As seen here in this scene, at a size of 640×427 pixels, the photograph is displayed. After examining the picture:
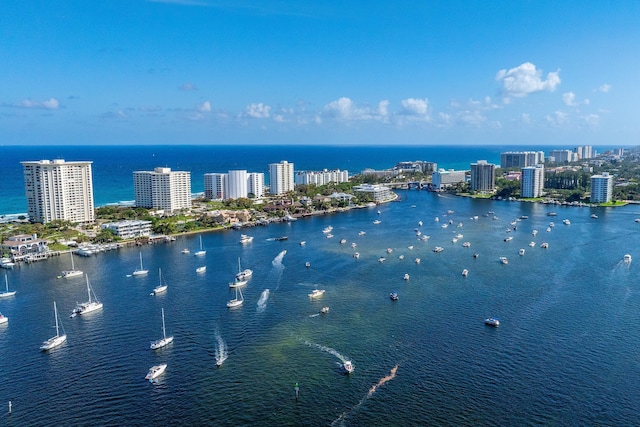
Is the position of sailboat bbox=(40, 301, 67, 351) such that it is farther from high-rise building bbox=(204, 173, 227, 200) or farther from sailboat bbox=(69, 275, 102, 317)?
high-rise building bbox=(204, 173, 227, 200)

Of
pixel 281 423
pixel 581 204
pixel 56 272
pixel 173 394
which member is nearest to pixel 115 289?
pixel 56 272

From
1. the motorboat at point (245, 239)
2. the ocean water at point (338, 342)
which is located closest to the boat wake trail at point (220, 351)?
the ocean water at point (338, 342)

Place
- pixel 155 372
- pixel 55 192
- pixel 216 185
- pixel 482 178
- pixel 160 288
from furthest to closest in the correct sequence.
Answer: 1. pixel 482 178
2. pixel 216 185
3. pixel 55 192
4. pixel 160 288
5. pixel 155 372

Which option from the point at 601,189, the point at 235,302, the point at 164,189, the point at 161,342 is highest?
the point at 164,189

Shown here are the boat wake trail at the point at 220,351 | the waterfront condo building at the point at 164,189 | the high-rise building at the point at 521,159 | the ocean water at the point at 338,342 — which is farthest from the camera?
the high-rise building at the point at 521,159

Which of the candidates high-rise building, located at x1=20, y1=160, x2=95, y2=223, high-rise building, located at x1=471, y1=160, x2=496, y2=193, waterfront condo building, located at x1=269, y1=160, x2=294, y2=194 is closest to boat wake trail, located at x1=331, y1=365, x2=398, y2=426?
high-rise building, located at x1=20, y1=160, x2=95, y2=223

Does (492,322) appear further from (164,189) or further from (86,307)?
(164,189)

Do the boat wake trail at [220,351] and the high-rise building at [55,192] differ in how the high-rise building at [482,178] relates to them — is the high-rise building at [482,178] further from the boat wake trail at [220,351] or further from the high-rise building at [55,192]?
the boat wake trail at [220,351]

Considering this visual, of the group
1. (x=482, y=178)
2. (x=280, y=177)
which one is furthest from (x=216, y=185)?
(x=482, y=178)
